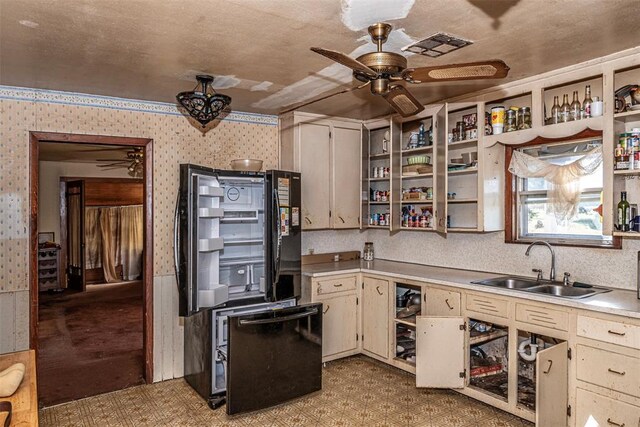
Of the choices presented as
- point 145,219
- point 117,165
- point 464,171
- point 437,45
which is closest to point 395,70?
point 437,45

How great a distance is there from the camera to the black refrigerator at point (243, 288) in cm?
314

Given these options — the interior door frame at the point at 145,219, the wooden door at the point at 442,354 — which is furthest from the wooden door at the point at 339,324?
the interior door frame at the point at 145,219

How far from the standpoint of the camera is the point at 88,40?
2.42 metres

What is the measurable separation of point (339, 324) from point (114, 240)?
6.65 m

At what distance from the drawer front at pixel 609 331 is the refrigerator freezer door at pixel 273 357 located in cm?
187

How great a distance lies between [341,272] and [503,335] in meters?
1.49

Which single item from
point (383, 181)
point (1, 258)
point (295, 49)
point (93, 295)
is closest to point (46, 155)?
point (93, 295)

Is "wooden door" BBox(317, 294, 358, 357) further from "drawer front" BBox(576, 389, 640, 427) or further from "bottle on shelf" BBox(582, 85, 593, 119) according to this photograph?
"bottle on shelf" BBox(582, 85, 593, 119)

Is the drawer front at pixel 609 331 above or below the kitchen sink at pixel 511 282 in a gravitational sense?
below

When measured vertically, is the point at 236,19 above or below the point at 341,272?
above

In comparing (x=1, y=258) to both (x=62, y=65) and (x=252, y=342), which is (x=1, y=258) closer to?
(x=62, y=65)

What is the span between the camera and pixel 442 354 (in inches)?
130

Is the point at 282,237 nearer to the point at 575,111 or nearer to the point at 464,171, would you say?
the point at 464,171

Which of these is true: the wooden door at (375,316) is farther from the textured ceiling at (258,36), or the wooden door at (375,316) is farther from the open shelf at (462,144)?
the textured ceiling at (258,36)
